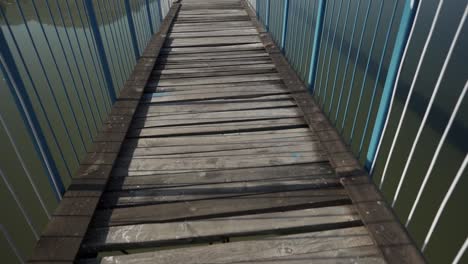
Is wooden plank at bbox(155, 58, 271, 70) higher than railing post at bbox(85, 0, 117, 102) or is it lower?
lower

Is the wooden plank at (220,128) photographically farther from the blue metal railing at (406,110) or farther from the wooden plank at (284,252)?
the wooden plank at (284,252)

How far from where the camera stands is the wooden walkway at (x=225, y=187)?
1.96 metres

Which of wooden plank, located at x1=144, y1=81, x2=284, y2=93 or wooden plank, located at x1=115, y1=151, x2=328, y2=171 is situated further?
wooden plank, located at x1=144, y1=81, x2=284, y2=93

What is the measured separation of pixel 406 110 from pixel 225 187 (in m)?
2.11

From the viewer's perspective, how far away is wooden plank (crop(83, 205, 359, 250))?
1988mm

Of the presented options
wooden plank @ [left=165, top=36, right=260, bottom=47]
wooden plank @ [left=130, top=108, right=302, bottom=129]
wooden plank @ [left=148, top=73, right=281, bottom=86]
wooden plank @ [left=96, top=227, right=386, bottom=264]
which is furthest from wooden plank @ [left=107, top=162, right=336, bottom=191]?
wooden plank @ [left=165, top=36, right=260, bottom=47]

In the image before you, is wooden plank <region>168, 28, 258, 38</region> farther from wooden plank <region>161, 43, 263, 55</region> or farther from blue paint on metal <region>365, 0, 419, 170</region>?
blue paint on metal <region>365, 0, 419, 170</region>

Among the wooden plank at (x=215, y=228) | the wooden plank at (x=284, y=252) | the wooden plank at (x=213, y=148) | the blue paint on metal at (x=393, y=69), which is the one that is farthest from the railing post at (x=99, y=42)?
the blue paint on metal at (x=393, y=69)

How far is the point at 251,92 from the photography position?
12.6ft

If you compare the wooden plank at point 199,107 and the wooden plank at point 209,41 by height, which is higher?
the wooden plank at point 199,107

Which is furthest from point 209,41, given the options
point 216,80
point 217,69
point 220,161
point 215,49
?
point 220,161

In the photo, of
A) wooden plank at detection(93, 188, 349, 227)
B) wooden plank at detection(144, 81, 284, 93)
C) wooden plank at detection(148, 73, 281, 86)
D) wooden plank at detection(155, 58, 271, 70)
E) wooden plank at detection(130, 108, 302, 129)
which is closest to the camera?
wooden plank at detection(93, 188, 349, 227)

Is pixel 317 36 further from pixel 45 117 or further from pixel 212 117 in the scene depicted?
pixel 45 117

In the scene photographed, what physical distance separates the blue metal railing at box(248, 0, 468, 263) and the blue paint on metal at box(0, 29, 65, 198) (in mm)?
2297
